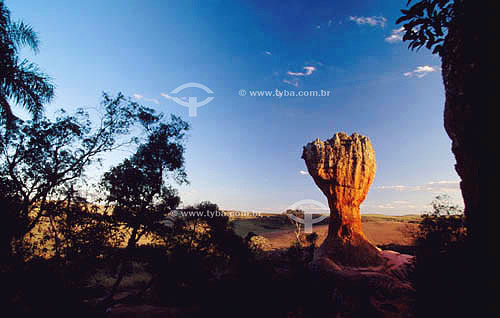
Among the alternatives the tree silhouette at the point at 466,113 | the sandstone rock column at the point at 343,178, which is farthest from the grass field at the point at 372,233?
the tree silhouette at the point at 466,113

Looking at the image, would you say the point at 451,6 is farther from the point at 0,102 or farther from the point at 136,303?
the point at 136,303

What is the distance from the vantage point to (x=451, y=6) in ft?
14.3

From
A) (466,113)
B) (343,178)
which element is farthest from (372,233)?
(466,113)

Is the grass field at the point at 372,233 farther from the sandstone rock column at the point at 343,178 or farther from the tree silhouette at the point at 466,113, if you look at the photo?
the tree silhouette at the point at 466,113

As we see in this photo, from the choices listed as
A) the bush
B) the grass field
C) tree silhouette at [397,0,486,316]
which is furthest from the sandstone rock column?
tree silhouette at [397,0,486,316]

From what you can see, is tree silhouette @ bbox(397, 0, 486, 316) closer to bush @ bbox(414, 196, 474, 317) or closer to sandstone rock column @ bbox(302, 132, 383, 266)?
bush @ bbox(414, 196, 474, 317)

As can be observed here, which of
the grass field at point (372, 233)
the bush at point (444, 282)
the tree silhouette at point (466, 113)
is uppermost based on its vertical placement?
the tree silhouette at point (466, 113)

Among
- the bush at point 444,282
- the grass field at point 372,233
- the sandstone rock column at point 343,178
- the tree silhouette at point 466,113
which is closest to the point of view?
the tree silhouette at point 466,113

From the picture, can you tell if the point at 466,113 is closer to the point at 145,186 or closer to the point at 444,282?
the point at 444,282

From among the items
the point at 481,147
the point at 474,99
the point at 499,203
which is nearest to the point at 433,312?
the point at 499,203

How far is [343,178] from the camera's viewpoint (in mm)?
22938

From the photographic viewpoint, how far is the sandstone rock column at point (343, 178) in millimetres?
21938

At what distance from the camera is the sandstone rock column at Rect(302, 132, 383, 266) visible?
21938 mm

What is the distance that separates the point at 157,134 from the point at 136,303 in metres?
14.2
